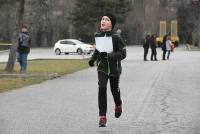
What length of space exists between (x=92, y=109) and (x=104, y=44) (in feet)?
9.82

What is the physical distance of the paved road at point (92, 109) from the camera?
1018 cm

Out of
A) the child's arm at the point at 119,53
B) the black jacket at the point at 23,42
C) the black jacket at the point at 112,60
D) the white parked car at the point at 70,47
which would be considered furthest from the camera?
the white parked car at the point at 70,47

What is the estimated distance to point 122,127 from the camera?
33.7 ft

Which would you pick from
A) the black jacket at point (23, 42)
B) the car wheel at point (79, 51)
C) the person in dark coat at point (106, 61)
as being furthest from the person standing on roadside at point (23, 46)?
the car wheel at point (79, 51)

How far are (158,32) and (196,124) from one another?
7284 centimetres

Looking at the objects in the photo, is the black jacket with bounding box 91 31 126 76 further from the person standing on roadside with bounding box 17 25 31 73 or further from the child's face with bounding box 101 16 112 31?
the person standing on roadside with bounding box 17 25 31 73

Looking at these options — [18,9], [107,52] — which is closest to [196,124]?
[107,52]

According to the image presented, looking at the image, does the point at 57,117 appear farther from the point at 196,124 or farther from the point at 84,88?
the point at 84,88

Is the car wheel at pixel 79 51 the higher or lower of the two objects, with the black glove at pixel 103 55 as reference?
lower

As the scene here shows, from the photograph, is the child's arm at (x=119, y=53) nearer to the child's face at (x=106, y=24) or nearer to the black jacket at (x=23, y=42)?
the child's face at (x=106, y=24)

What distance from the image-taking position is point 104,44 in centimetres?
1020

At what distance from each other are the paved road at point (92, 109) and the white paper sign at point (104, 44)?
125 cm

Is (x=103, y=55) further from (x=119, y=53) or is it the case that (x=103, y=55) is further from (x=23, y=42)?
(x=23, y=42)

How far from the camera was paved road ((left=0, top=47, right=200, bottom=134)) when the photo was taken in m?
10.2
